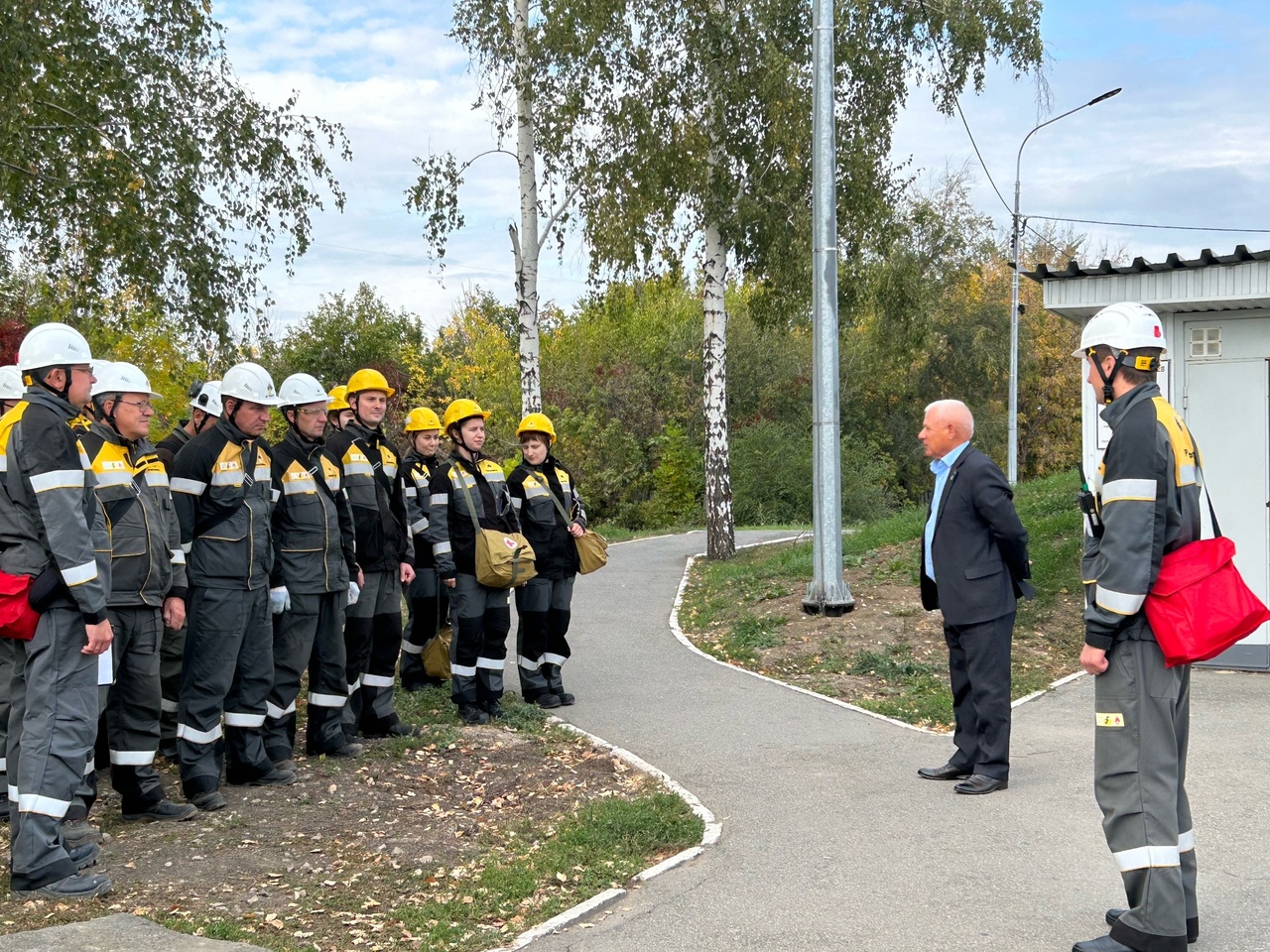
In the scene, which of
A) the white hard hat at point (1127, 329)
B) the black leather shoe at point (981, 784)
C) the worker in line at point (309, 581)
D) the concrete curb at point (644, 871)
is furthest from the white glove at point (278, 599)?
the white hard hat at point (1127, 329)

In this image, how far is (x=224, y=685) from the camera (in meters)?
7.06

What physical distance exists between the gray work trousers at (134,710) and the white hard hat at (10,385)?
7.20 ft

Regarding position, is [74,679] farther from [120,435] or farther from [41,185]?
[41,185]

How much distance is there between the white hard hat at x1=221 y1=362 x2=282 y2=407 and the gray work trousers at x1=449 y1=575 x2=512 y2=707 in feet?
7.93

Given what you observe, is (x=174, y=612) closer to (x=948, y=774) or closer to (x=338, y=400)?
(x=338, y=400)

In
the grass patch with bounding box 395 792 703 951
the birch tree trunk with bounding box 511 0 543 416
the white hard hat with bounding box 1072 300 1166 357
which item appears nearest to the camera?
the white hard hat with bounding box 1072 300 1166 357

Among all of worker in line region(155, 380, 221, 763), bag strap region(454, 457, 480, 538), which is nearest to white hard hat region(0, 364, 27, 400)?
worker in line region(155, 380, 221, 763)

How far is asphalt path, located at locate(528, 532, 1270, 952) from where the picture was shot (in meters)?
5.07

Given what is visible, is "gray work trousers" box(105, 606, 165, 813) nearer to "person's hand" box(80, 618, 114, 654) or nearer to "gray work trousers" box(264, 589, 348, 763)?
"person's hand" box(80, 618, 114, 654)

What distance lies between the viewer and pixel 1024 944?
15.9 feet

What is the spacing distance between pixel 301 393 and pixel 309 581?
1244mm

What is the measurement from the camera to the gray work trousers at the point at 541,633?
32.1 ft

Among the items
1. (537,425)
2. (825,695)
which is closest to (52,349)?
(537,425)

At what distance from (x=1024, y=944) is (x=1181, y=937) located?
59 centimetres
